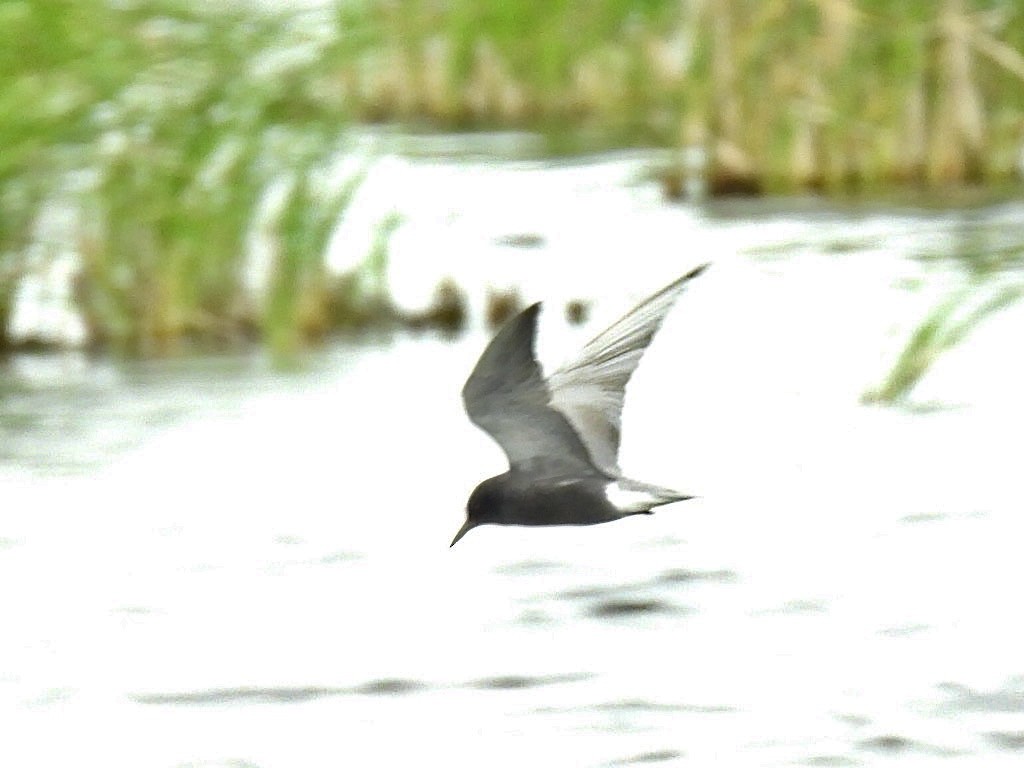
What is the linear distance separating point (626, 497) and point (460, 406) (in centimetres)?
531

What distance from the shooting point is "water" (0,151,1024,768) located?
18.4 feet

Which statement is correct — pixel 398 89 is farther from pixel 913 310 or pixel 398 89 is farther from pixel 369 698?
pixel 369 698

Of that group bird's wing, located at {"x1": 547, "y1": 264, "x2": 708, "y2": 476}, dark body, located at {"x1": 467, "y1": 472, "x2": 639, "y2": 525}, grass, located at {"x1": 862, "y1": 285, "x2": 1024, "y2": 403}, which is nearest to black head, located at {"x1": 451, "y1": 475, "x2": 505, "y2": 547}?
dark body, located at {"x1": 467, "y1": 472, "x2": 639, "y2": 525}

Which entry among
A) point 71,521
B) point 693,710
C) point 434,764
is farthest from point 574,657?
point 71,521

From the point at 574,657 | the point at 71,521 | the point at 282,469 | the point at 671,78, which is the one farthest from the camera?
the point at 671,78

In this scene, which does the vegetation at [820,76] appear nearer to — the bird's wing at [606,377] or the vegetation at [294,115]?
the vegetation at [294,115]

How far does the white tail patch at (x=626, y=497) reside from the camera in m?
5.64

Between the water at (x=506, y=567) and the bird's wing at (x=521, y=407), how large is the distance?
593mm

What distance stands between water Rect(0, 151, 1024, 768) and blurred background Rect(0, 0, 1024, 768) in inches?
0.9

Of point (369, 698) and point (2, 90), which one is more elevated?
point (2, 90)

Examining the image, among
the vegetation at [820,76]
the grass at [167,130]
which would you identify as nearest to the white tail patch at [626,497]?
the grass at [167,130]

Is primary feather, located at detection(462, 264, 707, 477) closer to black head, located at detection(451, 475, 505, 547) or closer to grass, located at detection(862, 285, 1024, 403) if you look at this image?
black head, located at detection(451, 475, 505, 547)

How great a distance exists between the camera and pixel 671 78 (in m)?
21.7

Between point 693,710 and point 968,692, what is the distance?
686 mm
